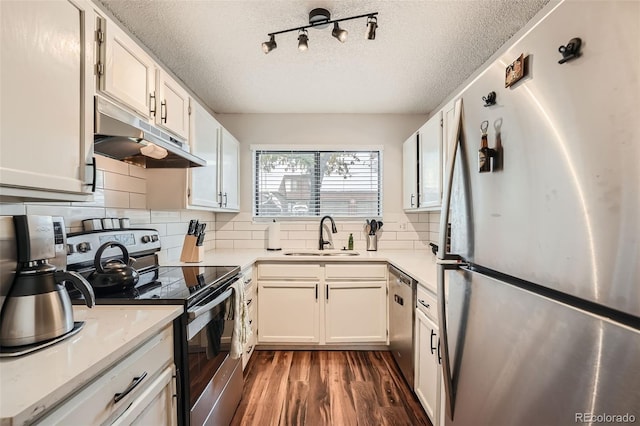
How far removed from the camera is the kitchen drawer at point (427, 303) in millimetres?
1619

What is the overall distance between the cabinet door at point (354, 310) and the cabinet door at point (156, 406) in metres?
1.65

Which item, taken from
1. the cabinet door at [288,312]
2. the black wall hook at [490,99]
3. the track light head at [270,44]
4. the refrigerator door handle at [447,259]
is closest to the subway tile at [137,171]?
the track light head at [270,44]

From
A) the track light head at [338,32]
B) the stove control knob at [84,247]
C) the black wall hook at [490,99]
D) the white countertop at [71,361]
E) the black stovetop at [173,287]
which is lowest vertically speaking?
the white countertop at [71,361]

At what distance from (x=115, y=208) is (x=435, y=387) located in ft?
6.94

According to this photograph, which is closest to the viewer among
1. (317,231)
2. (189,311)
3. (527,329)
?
(527,329)

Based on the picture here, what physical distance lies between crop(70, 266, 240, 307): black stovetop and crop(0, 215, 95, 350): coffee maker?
28 cm

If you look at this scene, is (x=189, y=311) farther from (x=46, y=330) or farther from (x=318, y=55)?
(x=318, y=55)

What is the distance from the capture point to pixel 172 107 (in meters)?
1.82

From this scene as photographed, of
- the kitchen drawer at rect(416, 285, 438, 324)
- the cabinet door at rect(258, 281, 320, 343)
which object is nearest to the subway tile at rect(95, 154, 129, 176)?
the cabinet door at rect(258, 281, 320, 343)

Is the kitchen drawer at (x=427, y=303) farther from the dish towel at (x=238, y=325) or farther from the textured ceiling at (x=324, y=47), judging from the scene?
the textured ceiling at (x=324, y=47)

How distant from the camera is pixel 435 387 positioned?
1.61m

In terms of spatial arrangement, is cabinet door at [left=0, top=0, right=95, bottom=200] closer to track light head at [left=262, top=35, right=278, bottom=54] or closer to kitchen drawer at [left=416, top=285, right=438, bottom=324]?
track light head at [left=262, top=35, right=278, bottom=54]

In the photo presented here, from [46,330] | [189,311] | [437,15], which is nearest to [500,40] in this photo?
[437,15]

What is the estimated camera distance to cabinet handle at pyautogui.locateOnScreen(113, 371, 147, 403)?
818 millimetres
